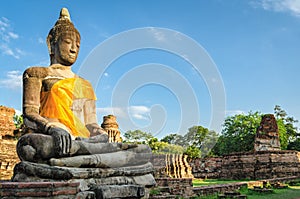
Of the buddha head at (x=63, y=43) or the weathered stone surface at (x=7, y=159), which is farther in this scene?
the weathered stone surface at (x=7, y=159)

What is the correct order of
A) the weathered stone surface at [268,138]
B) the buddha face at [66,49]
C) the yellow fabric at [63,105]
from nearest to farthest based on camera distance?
1. the yellow fabric at [63,105]
2. the buddha face at [66,49]
3. the weathered stone surface at [268,138]

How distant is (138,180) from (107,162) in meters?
0.53

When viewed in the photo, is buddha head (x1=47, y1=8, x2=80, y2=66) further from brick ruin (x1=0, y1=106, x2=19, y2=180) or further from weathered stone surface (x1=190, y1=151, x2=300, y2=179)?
weathered stone surface (x1=190, y1=151, x2=300, y2=179)

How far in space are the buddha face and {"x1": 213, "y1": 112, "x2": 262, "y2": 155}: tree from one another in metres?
27.0

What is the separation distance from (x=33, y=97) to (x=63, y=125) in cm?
62

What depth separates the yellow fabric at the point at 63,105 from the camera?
16.6 feet

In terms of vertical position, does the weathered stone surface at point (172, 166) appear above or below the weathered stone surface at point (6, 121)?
below

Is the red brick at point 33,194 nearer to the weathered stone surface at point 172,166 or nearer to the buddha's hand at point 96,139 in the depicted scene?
the buddha's hand at point 96,139

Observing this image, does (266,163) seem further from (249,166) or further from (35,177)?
(35,177)

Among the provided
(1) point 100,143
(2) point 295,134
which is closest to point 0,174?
(1) point 100,143

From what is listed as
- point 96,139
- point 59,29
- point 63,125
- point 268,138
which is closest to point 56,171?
point 96,139

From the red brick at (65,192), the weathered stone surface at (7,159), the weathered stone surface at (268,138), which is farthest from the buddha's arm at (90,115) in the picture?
the weathered stone surface at (268,138)

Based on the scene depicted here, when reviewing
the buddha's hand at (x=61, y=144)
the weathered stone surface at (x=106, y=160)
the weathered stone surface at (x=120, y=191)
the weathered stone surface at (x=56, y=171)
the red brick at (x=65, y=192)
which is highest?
the buddha's hand at (x=61, y=144)

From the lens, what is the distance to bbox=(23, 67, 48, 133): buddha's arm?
4736mm
